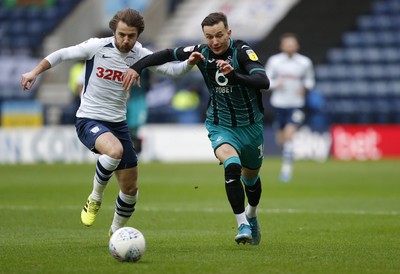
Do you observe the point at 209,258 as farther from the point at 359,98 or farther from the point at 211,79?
the point at 359,98

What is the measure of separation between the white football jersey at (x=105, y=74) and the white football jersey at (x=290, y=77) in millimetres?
9281

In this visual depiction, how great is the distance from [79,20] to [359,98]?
32.6 feet

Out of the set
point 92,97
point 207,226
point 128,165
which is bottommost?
point 207,226

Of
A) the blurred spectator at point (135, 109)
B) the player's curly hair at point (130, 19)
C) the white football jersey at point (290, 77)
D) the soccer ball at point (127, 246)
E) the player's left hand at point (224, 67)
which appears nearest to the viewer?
the soccer ball at point (127, 246)

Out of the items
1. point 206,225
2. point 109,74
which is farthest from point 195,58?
point 206,225

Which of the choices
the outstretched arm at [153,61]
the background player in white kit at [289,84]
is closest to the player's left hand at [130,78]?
the outstretched arm at [153,61]

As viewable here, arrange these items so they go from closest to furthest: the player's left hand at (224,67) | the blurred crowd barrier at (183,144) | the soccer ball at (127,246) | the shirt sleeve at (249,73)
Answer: the soccer ball at (127,246), the player's left hand at (224,67), the shirt sleeve at (249,73), the blurred crowd barrier at (183,144)

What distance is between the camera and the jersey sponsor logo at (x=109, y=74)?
914cm

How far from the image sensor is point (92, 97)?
9188 mm

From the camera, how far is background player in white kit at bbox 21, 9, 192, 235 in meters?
8.94

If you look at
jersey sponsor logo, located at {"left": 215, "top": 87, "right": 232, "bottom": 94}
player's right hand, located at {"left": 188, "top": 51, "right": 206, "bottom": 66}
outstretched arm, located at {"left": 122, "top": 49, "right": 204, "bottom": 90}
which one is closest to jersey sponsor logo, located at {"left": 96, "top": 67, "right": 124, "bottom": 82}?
outstretched arm, located at {"left": 122, "top": 49, "right": 204, "bottom": 90}

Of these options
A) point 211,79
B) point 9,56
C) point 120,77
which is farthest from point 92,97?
point 9,56

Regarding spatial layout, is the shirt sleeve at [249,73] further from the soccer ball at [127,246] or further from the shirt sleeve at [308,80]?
the shirt sleeve at [308,80]

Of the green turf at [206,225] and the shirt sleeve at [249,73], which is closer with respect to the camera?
the green turf at [206,225]
